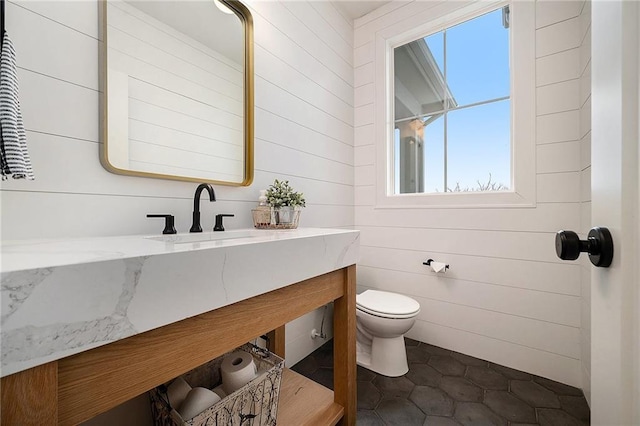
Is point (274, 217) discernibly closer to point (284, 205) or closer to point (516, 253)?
point (284, 205)

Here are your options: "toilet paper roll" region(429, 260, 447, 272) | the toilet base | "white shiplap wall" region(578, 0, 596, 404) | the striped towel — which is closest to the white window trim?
"white shiplap wall" region(578, 0, 596, 404)

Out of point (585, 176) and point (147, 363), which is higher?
point (585, 176)

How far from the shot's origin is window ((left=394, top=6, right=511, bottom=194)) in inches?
70.4

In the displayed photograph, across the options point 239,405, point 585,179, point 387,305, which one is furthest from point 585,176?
point 239,405

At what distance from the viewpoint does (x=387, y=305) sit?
1.62m

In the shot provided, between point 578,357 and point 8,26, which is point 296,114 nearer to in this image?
point 8,26

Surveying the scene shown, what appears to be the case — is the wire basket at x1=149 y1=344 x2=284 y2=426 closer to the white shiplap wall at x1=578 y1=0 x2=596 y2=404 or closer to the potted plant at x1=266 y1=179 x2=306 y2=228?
the potted plant at x1=266 y1=179 x2=306 y2=228

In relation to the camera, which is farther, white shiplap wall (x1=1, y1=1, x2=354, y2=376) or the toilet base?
the toilet base

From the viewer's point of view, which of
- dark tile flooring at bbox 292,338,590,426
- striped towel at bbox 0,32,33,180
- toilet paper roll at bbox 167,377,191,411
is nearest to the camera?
striped towel at bbox 0,32,33,180

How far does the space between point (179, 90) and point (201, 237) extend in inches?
25.5

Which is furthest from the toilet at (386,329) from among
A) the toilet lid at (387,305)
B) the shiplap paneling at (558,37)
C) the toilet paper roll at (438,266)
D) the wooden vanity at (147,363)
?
the shiplap paneling at (558,37)

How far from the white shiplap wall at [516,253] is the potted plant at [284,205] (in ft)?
3.28

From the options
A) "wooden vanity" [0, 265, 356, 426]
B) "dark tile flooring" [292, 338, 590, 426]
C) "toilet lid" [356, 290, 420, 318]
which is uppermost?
"wooden vanity" [0, 265, 356, 426]

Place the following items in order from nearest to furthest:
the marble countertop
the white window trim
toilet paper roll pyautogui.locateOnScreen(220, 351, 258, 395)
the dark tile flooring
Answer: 1. the marble countertop
2. toilet paper roll pyautogui.locateOnScreen(220, 351, 258, 395)
3. the dark tile flooring
4. the white window trim
